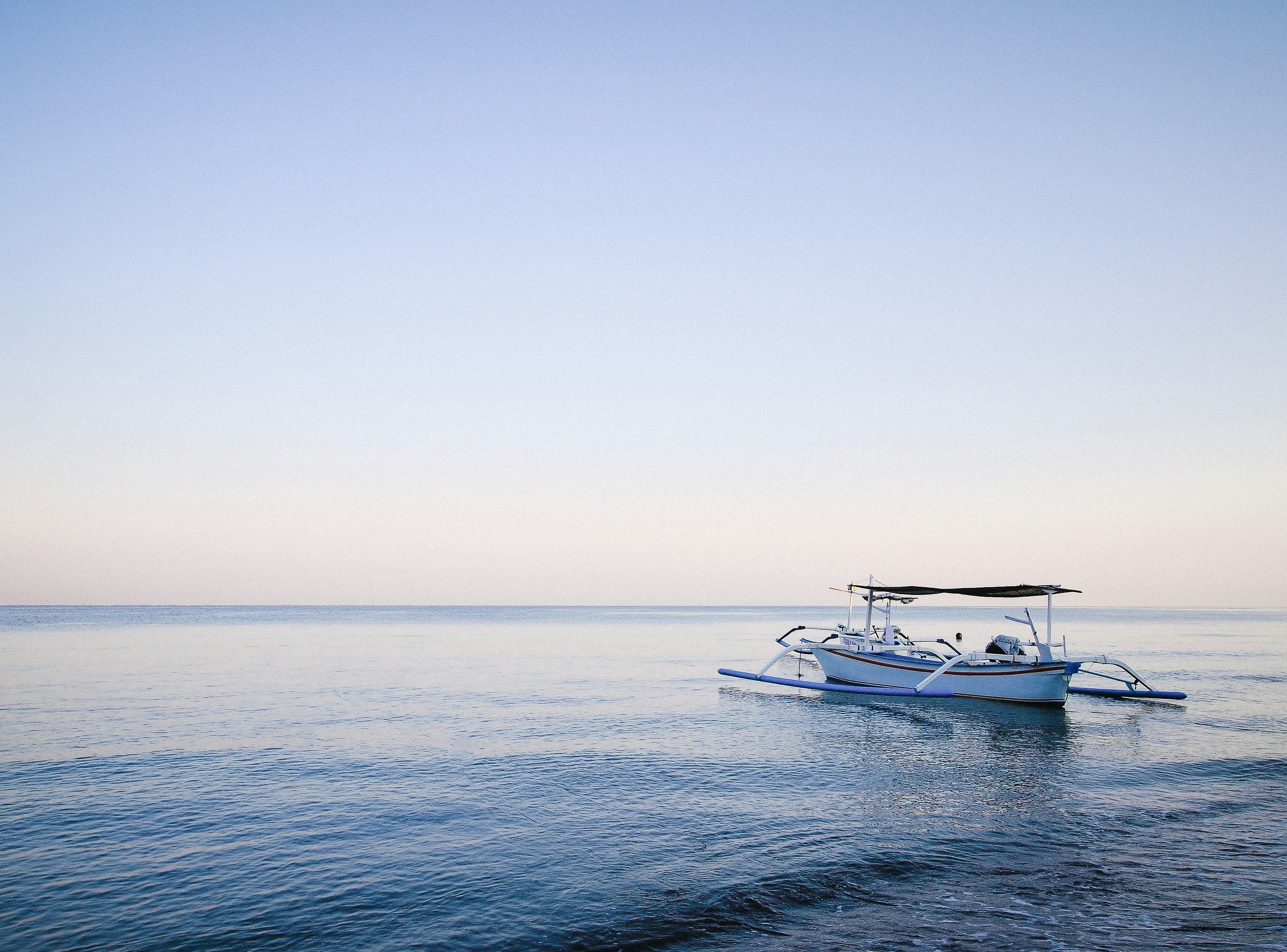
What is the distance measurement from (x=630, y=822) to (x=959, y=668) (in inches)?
1129

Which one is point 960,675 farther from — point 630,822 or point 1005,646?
point 630,822

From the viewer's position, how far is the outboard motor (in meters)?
39.0

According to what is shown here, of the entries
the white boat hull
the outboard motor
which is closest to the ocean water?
the white boat hull

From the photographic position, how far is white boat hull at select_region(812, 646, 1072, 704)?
3678 cm

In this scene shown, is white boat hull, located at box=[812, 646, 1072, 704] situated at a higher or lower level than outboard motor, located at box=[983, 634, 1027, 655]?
lower

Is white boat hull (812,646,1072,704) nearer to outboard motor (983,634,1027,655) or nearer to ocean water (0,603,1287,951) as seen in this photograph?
ocean water (0,603,1287,951)

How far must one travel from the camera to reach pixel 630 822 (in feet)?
55.9

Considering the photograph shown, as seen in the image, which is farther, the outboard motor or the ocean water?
the outboard motor

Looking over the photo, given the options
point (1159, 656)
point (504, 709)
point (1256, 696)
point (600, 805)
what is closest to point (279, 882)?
point (600, 805)

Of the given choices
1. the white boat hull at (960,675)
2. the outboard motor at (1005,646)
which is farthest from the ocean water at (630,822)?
the outboard motor at (1005,646)

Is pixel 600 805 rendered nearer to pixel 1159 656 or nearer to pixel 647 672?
pixel 647 672

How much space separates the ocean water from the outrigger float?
1.19 meters

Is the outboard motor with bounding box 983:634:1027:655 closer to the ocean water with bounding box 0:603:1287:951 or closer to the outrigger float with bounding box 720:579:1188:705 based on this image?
the outrigger float with bounding box 720:579:1188:705

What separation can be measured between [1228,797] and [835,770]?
1033 cm
